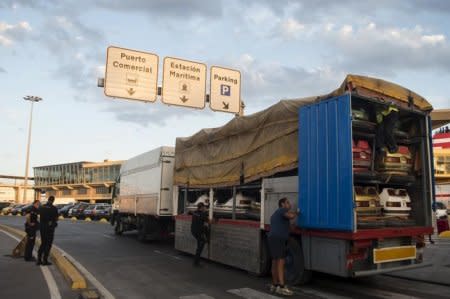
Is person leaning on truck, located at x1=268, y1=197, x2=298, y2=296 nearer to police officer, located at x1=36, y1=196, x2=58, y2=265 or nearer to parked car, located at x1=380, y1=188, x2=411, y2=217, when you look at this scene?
parked car, located at x1=380, y1=188, x2=411, y2=217

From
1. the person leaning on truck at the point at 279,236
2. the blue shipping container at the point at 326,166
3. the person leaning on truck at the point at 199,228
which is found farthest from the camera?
the person leaning on truck at the point at 199,228

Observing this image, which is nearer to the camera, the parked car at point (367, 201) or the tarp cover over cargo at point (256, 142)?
the parked car at point (367, 201)

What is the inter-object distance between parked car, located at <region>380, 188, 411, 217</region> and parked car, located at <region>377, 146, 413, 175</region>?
379 millimetres

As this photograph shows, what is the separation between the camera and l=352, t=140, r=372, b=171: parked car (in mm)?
7742

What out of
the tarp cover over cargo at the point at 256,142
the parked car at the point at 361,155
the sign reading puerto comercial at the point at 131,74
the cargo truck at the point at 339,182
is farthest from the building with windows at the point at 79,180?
the parked car at the point at 361,155

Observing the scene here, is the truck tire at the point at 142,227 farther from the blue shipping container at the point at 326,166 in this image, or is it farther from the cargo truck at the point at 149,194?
the blue shipping container at the point at 326,166

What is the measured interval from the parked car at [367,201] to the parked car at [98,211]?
3365 cm

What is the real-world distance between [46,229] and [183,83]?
696 cm

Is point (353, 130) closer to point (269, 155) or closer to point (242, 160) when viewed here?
point (269, 155)

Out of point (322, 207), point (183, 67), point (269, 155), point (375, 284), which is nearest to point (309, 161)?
point (322, 207)

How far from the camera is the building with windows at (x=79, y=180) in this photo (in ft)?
246

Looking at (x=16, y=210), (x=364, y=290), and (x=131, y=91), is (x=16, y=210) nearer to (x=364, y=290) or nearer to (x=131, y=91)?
(x=131, y=91)

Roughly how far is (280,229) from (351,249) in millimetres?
1310

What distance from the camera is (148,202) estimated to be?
16547mm
